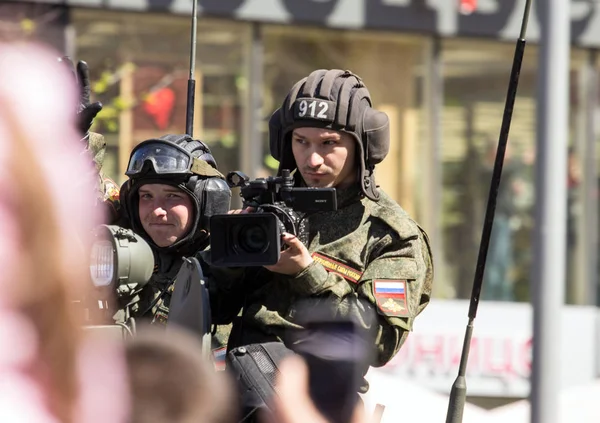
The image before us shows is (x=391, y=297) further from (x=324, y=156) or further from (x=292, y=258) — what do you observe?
(x=324, y=156)

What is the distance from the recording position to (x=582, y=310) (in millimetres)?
9531

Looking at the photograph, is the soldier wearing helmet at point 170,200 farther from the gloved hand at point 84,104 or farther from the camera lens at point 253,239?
the camera lens at point 253,239

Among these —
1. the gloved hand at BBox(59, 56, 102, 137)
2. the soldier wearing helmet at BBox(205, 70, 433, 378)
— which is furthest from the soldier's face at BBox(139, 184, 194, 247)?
the soldier wearing helmet at BBox(205, 70, 433, 378)

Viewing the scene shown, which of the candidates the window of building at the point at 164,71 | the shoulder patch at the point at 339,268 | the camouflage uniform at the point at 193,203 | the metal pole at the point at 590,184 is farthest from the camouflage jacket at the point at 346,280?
the metal pole at the point at 590,184

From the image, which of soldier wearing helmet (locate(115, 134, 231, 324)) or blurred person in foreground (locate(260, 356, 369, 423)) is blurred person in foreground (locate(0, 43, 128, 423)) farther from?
soldier wearing helmet (locate(115, 134, 231, 324))

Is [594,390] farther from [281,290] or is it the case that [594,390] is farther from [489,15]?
[489,15]

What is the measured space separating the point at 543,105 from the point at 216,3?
769 cm

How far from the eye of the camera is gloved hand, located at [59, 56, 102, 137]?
3.49m

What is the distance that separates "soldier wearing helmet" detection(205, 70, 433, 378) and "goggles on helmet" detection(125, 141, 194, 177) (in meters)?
0.36

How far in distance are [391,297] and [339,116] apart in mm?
518

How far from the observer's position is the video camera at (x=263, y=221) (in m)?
2.90

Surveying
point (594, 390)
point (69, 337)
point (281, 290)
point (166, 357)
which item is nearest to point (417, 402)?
point (594, 390)

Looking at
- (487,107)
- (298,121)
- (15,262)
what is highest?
(487,107)

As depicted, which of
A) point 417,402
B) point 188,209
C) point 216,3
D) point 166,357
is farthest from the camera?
point 216,3
